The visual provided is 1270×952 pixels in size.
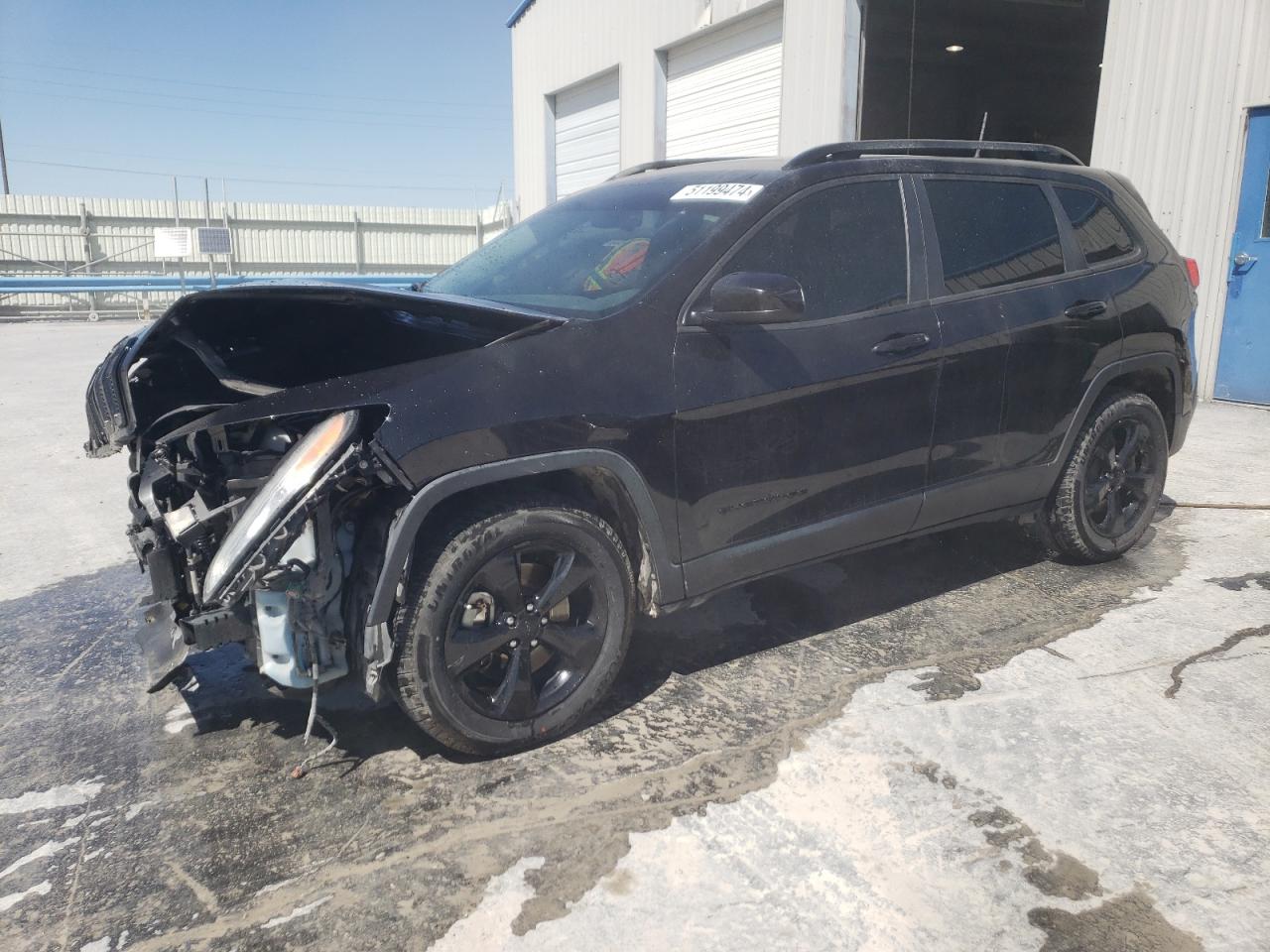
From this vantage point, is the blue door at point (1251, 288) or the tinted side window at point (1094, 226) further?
the blue door at point (1251, 288)

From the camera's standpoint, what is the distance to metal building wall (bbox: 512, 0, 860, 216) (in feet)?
34.8

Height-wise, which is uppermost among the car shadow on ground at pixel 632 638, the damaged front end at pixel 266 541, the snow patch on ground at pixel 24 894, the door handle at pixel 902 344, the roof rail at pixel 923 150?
the roof rail at pixel 923 150

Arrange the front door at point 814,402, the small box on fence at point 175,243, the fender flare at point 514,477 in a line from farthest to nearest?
the small box on fence at point 175,243
the front door at point 814,402
the fender flare at point 514,477

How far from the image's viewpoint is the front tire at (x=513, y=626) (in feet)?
8.72

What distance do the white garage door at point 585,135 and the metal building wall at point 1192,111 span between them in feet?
24.8

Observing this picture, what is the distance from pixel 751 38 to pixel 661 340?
1044 cm

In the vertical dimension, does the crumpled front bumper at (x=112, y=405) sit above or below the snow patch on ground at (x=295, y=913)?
above

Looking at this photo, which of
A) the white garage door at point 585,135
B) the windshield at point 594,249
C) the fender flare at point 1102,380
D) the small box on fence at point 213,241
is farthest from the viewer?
the small box on fence at point 213,241

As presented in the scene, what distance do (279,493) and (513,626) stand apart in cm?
77

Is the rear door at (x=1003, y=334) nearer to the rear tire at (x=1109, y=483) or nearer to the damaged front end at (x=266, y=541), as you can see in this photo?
the rear tire at (x=1109, y=483)

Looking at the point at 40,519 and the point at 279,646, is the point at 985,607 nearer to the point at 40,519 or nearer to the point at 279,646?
the point at 279,646

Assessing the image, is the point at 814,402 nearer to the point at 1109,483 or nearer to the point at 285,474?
the point at 285,474

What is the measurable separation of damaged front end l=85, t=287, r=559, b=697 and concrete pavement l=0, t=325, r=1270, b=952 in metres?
0.42

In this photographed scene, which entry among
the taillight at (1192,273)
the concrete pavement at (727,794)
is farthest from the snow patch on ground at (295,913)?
the taillight at (1192,273)
